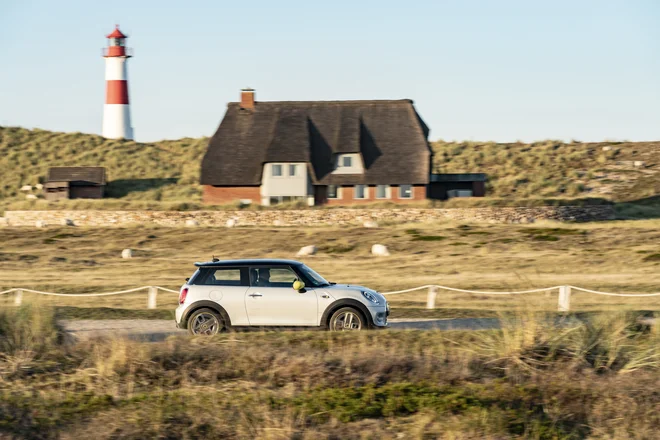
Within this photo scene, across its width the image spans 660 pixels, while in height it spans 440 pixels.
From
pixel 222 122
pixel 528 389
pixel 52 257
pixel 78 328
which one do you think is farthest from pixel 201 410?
pixel 222 122

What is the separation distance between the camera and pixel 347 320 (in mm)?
15312

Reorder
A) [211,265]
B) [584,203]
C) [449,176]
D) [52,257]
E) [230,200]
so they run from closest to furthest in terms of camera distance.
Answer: [211,265]
[52,257]
[584,203]
[230,200]
[449,176]

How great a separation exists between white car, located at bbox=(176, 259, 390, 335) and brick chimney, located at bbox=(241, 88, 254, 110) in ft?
167

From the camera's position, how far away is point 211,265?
15.8 m

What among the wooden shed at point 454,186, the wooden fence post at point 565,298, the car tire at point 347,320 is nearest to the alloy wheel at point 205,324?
the car tire at point 347,320

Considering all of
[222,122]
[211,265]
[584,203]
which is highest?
[222,122]

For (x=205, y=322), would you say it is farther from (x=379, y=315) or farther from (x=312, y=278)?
(x=379, y=315)

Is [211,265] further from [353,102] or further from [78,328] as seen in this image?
[353,102]

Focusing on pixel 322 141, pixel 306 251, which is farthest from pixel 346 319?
pixel 322 141

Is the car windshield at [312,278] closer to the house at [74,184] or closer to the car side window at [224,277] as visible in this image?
the car side window at [224,277]

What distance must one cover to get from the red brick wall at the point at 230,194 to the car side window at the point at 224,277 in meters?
46.5

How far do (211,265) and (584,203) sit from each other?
44892mm

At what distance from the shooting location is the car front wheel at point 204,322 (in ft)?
50.8

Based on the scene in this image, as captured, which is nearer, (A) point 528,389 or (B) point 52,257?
(A) point 528,389
